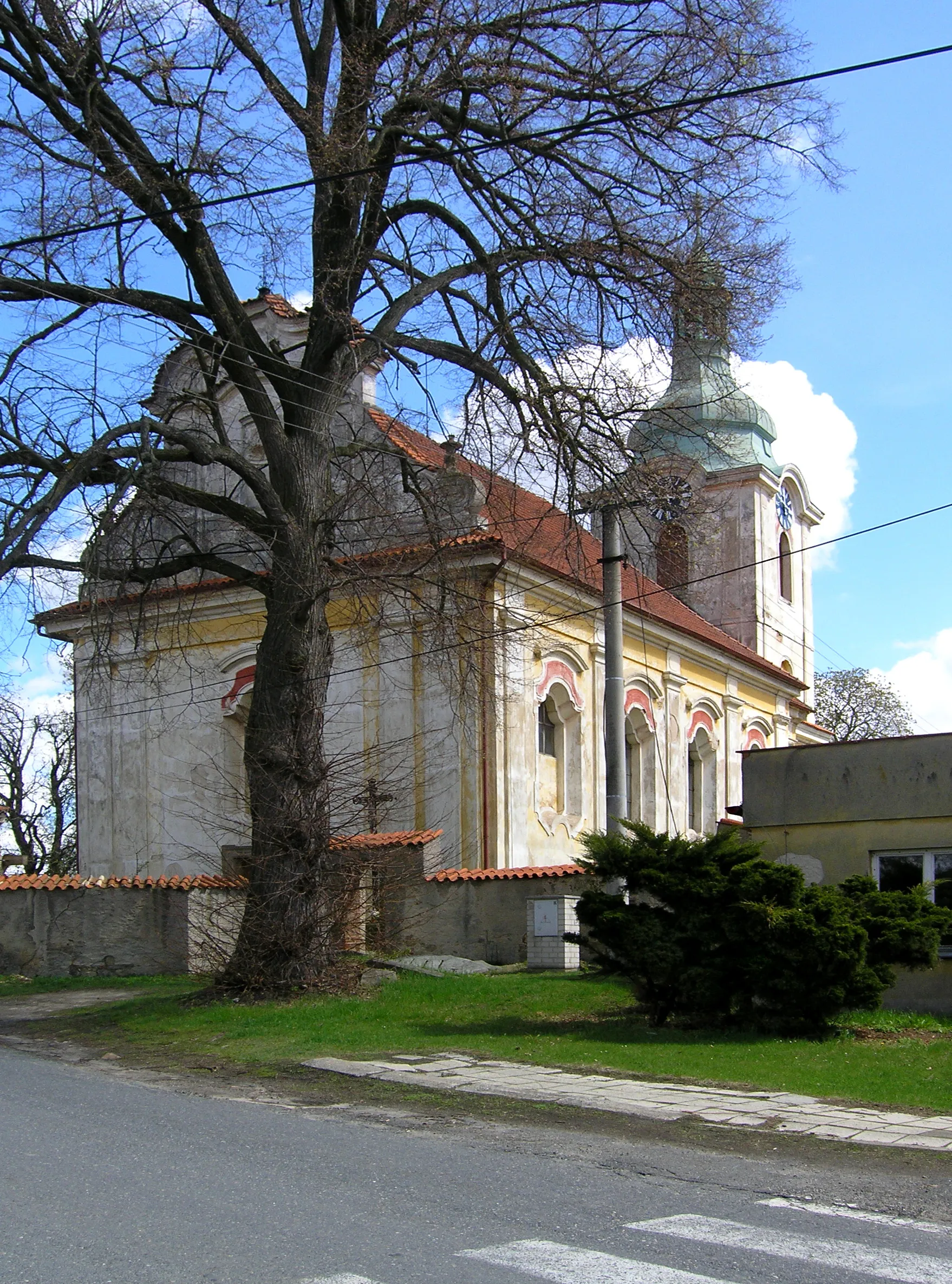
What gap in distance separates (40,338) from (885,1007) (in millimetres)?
11658

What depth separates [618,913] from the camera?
12570mm

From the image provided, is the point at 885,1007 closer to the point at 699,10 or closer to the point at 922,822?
the point at 922,822

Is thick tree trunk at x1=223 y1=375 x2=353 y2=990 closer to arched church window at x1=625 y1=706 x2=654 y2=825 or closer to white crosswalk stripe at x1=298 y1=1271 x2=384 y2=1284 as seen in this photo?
white crosswalk stripe at x1=298 y1=1271 x2=384 y2=1284

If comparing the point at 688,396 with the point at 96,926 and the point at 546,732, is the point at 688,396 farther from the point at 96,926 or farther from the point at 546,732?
the point at 546,732

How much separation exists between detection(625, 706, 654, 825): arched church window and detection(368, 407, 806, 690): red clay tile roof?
8.29ft

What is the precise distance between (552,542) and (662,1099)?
1907 centimetres

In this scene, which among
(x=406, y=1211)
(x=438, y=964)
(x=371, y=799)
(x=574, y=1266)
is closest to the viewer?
(x=574, y=1266)

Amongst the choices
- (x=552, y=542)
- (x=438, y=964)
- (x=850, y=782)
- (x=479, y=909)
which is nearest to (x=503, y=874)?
(x=479, y=909)

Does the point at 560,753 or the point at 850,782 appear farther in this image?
the point at 560,753

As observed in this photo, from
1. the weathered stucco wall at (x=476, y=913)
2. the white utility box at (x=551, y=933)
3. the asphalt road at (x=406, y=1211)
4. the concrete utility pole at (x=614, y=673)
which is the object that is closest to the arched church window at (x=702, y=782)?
the weathered stucco wall at (x=476, y=913)

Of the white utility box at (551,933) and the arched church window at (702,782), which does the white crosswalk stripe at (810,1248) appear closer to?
the white utility box at (551,933)

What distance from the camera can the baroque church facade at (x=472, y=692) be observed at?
656 inches

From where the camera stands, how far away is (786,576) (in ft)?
142

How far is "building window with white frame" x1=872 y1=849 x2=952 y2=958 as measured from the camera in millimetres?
14719
